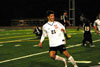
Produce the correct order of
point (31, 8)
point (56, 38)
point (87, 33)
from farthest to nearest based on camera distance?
point (31, 8), point (87, 33), point (56, 38)

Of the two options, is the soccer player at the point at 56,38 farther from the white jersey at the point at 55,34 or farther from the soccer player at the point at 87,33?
the soccer player at the point at 87,33

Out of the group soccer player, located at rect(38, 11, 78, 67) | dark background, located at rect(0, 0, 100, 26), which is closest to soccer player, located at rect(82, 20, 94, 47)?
soccer player, located at rect(38, 11, 78, 67)

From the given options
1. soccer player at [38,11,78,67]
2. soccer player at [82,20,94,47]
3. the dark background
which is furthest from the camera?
the dark background

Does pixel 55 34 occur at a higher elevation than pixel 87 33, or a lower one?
higher

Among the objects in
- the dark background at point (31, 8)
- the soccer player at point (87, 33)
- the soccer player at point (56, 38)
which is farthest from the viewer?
the dark background at point (31, 8)

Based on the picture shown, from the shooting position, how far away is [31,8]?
49844 mm

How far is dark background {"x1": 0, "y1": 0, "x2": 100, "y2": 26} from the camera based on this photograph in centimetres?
4703

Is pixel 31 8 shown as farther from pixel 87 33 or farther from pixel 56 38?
pixel 56 38

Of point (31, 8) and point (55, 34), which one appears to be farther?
point (31, 8)

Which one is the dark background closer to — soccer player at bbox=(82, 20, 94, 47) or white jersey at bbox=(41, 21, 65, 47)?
soccer player at bbox=(82, 20, 94, 47)

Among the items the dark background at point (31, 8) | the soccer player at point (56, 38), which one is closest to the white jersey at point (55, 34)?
the soccer player at point (56, 38)

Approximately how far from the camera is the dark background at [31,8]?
47031 mm

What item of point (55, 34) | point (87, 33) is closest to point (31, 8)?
point (87, 33)

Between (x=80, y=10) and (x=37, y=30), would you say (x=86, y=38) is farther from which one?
(x=80, y=10)
